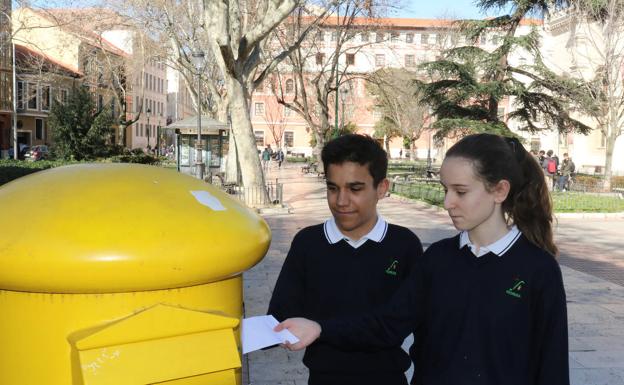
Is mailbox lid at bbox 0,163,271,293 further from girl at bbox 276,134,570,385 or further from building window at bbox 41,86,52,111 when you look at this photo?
building window at bbox 41,86,52,111

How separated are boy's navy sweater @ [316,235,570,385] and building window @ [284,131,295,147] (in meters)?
63.9

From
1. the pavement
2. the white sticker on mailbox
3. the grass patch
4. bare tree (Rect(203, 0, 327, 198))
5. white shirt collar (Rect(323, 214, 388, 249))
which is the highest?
bare tree (Rect(203, 0, 327, 198))

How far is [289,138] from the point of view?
216ft

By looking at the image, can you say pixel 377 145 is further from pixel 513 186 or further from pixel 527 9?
pixel 527 9

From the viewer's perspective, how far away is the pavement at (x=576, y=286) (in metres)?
4.52

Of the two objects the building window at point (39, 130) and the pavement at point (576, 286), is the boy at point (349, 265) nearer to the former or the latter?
the pavement at point (576, 286)

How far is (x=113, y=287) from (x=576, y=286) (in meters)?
7.04

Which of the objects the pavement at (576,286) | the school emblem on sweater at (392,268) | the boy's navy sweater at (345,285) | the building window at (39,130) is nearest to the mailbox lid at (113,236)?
the boy's navy sweater at (345,285)

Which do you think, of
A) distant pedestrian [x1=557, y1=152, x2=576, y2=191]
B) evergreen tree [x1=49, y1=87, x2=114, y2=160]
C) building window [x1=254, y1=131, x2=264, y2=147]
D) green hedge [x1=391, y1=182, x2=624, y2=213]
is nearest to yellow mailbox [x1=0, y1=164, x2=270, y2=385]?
green hedge [x1=391, y1=182, x2=624, y2=213]

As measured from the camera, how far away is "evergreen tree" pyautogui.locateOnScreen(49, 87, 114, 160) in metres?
22.8

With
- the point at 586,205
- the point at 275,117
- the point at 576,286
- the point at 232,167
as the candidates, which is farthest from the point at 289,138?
the point at 576,286

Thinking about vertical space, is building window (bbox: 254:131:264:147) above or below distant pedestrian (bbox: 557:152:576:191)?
above

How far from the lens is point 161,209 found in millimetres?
1708

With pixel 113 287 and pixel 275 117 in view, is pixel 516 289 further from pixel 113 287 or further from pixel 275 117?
pixel 275 117
